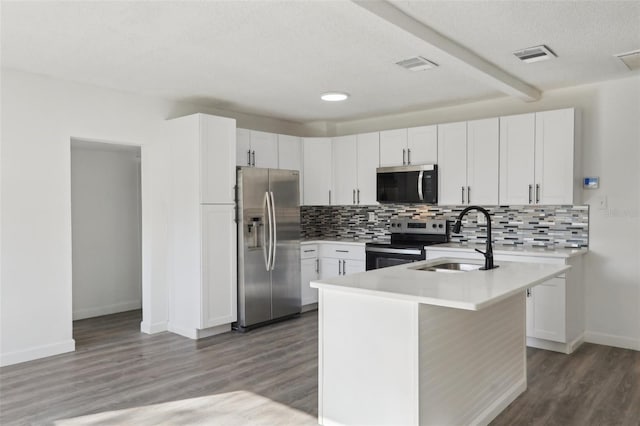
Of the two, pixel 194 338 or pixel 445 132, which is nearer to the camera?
pixel 194 338

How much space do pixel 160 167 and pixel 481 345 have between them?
3.54m

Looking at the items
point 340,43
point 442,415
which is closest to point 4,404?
point 442,415

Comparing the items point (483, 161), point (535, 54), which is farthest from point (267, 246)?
point (535, 54)

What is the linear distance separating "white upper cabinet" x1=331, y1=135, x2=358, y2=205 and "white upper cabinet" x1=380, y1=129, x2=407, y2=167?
396mm

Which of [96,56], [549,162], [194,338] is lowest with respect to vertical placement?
[194,338]

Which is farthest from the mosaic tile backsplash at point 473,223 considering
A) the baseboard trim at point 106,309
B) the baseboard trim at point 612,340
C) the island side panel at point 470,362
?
the baseboard trim at point 106,309

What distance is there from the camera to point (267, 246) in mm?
5121

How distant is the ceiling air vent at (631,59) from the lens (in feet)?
11.7

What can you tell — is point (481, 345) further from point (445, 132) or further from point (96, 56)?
point (96, 56)

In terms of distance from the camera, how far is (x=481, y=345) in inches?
113

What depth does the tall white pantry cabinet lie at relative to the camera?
4652 mm

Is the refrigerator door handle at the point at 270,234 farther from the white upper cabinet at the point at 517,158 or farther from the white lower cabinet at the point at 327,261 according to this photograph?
the white upper cabinet at the point at 517,158

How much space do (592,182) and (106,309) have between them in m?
5.49

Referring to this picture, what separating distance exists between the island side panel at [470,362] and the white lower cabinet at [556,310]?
0.96 metres
